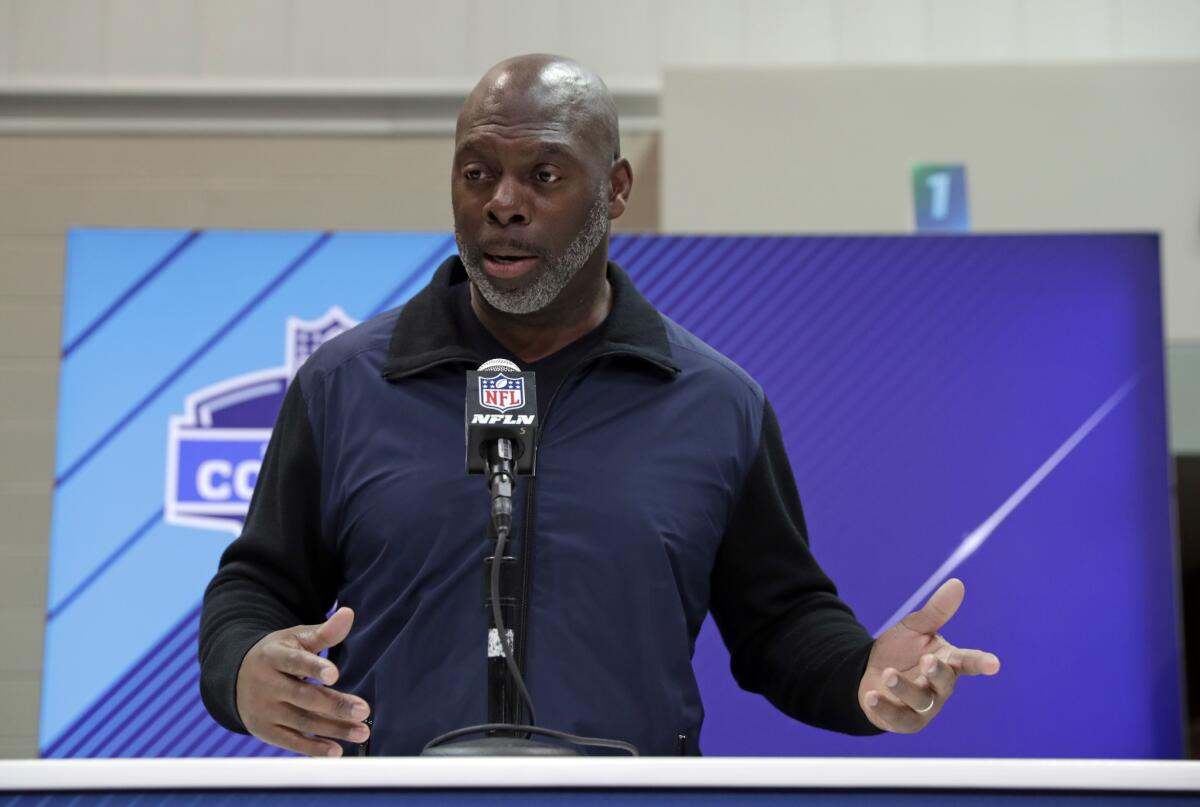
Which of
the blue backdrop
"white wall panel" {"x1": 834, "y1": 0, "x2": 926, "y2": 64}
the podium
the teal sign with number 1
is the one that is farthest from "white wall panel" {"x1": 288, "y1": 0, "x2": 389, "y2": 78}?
the podium

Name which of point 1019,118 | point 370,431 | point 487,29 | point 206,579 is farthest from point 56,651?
point 1019,118

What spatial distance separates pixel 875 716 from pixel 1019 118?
2886 millimetres

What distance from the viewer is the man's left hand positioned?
130 centimetres

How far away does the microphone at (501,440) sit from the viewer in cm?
123

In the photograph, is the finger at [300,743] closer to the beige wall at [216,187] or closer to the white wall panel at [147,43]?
the beige wall at [216,187]

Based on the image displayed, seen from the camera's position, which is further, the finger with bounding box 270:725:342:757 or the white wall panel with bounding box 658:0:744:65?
the white wall panel with bounding box 658:0:744:65

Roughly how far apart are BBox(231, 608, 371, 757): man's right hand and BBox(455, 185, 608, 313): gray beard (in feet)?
1.62

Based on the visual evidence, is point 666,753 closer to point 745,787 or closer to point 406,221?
point 745,787

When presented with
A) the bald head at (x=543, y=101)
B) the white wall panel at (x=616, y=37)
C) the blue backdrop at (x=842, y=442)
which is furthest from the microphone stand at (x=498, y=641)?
the white wall panel at (x=616, y=37)

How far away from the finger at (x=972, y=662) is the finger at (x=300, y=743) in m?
0.56

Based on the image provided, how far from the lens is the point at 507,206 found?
1.62m

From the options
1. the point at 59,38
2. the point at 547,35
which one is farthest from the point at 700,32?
the point at 59,38

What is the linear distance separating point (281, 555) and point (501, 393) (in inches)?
16.7

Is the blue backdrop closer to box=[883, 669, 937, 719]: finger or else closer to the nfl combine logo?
box=[883, 669, 937, 719]: finger
